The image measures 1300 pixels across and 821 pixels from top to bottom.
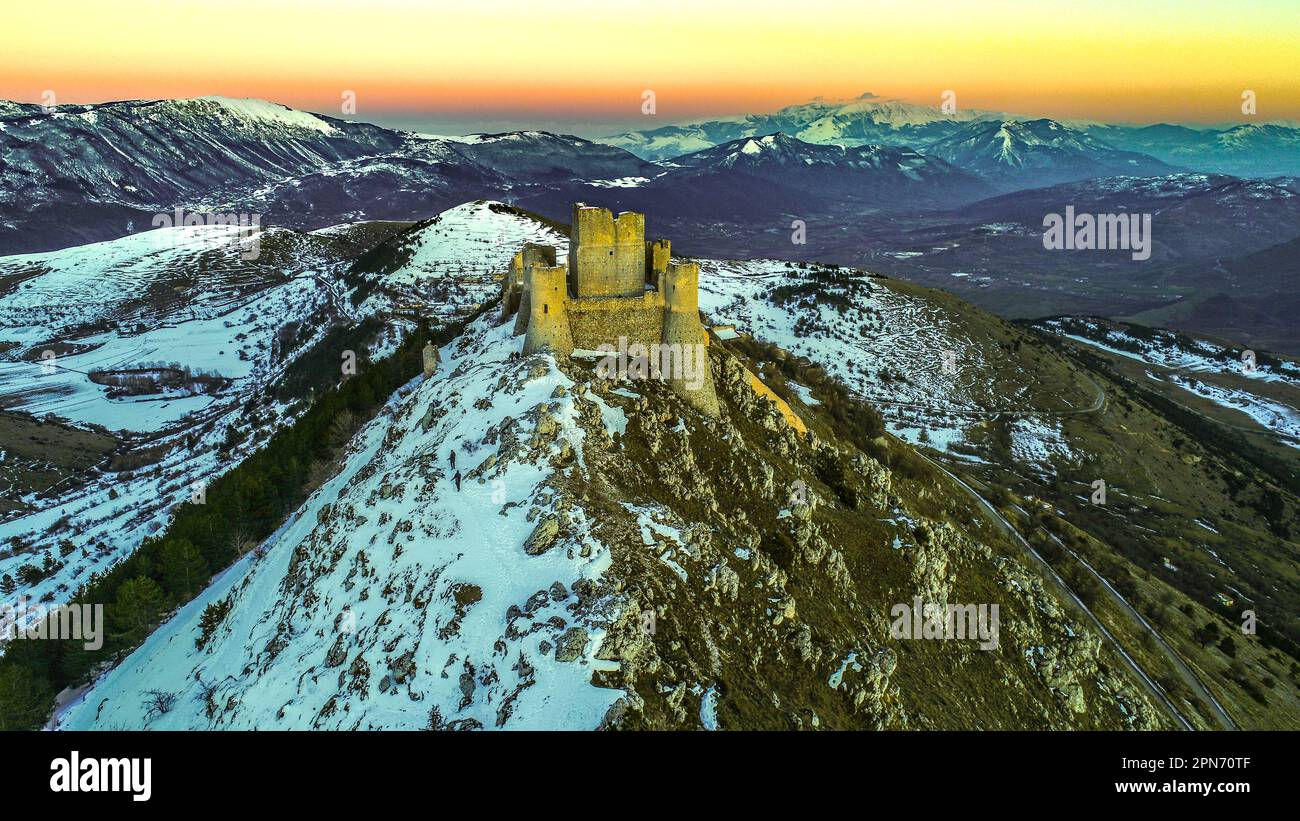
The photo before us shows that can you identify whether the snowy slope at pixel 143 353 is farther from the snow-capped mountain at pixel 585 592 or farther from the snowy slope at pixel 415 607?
the snowy slope at pixel 415 607

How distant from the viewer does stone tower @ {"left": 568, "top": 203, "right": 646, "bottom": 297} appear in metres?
44.3

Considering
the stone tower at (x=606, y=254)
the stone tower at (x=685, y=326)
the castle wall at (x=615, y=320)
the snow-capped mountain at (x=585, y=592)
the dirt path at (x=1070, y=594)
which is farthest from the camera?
the dirt path at (x=1070, y=594)

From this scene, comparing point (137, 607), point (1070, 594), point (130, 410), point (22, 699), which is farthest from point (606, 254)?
point (130, 410)

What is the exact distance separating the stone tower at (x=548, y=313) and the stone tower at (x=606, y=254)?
246 centimetres

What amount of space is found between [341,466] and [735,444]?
32.7m

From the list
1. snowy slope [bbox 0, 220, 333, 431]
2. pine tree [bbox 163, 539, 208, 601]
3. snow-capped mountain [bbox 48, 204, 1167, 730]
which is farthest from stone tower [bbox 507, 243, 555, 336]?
snowy slope [bbox 0, 220, 333, 431]

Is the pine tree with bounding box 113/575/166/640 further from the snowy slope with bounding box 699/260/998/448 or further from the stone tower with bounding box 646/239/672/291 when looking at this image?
the snowy slope with bounding box 699/260/998/448

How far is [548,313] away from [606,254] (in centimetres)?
618

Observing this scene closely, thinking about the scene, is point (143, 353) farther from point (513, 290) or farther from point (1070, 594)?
point (1070, 594)

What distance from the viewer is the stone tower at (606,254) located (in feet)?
145

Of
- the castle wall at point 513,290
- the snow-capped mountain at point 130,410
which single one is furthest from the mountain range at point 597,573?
the castle wall at point 513,290

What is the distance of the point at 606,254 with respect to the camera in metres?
44.8

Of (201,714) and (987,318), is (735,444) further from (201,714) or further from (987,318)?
(987,318)

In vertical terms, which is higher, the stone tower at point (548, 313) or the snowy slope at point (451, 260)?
the snowy slope at point (451, 260)
